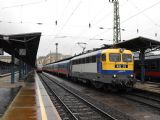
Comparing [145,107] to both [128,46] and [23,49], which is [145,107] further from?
[23,49]

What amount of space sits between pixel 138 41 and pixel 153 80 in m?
8.71

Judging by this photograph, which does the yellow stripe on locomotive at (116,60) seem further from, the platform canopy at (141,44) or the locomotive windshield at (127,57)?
the platform canopy at (141,44)

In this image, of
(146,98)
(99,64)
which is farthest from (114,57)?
(146,98)

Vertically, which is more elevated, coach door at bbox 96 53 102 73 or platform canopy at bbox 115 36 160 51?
platform canopy at bbox 115 36 160 51

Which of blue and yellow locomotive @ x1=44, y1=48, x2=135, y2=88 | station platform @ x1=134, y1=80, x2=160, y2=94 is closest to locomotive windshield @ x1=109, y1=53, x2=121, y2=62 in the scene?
blue and yellow locomotive @ x1=44, y1=48, x2=135, y2=88

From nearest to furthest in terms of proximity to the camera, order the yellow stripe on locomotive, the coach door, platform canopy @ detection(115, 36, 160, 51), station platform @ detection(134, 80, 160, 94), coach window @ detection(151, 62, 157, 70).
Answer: the yellow stripe on locomotive
the coach door
station platform @ detection(134, 80, 160, 94)
platform canopy @ detection(115, 36, 160, 51)
coach window @ detection(151, 62, 157, 70)

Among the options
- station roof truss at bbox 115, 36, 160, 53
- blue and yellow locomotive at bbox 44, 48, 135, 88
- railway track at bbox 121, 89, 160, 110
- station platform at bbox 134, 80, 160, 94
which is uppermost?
station roof truss at bbox 115, 36, 160, 53

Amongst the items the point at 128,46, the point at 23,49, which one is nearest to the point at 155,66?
the point at 128,46

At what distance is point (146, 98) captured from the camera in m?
18.4

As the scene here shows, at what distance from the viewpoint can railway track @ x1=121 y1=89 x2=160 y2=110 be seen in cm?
1592

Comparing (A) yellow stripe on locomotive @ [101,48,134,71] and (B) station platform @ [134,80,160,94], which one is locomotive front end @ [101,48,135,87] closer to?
(A) yellow stripe on locomotive @ [101,48,134,71]

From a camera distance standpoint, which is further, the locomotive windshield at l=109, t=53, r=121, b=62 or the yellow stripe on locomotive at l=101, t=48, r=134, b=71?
the locomotive windshield at l=109, t=53, r=121, b=62

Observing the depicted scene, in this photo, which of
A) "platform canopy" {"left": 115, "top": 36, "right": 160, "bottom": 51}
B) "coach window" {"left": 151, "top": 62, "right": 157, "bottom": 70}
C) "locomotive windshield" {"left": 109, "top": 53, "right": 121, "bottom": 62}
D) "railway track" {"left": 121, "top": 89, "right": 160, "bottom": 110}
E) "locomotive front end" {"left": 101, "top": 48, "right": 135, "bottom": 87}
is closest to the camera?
"railway track" {"left": 121, "top": 89, "right": 160, "bottom": 110}

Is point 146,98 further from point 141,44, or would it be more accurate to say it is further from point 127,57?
point 141,44
